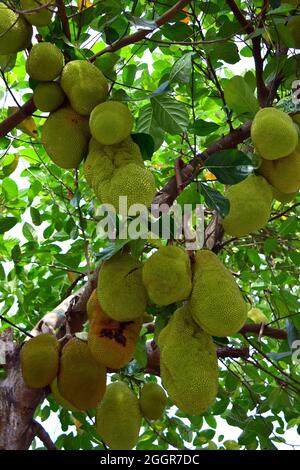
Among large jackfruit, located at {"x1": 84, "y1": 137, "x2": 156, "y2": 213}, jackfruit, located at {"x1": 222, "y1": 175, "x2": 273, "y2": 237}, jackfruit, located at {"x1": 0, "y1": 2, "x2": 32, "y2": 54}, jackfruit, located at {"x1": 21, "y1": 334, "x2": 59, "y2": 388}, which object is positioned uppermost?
jackfruit, located at {"x1": 0, "y1": 2, "x2": 32, "y2": 54}

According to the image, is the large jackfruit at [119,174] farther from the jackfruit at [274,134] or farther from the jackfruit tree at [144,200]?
the jackfruit at [274,134]

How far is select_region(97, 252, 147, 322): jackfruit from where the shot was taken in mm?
1039

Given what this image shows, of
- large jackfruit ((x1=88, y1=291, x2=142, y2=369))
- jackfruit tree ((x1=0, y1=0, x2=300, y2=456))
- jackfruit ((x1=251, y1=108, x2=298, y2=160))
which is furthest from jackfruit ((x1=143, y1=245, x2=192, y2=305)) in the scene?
jackfruit ((x1=251, y1=108, x2=298, y2=160))

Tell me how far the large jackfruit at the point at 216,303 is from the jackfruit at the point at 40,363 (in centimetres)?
42

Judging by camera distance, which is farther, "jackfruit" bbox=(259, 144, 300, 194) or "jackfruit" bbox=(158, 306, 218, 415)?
"jackfruit" bbox=(259, 144, 300, 194)

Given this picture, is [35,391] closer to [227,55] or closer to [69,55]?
[69,55]

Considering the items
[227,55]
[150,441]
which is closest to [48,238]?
[150,441]

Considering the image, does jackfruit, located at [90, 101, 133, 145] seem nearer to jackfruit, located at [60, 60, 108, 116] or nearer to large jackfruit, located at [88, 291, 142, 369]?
jackfruit, located at [60, 60, 108, 116]

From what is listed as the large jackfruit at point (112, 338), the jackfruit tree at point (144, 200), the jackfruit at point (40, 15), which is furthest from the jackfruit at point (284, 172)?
the jackfruit at point (40, 15)

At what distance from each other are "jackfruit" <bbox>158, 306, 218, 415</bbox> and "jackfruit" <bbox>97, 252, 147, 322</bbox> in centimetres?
7

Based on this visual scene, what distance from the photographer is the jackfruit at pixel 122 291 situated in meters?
1.04

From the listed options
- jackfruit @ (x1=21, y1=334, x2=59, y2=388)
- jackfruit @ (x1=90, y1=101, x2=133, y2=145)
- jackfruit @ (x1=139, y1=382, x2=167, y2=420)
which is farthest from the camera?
jackfruit @ (x1=139, y1=382, x2=167, y2=420)
